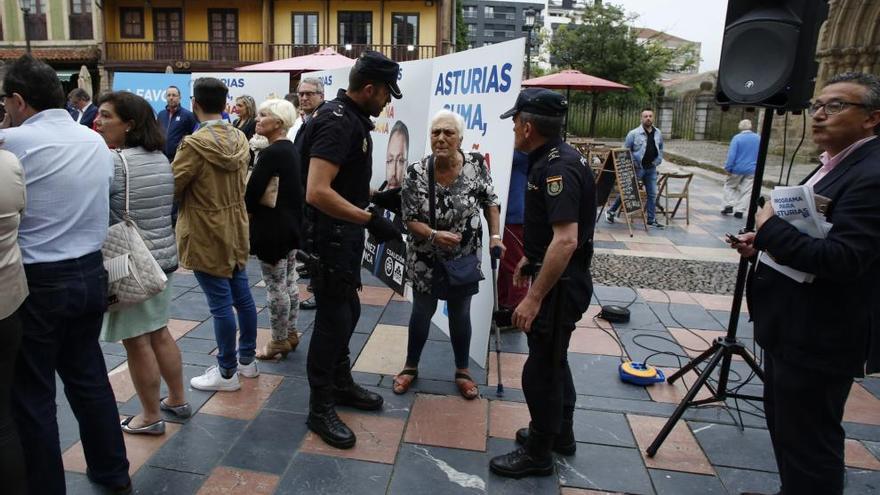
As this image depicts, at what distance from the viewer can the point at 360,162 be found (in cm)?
290

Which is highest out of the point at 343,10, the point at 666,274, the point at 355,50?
the point at 343,10

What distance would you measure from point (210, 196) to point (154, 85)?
670 cm

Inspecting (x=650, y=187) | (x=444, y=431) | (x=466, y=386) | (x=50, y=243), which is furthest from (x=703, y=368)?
(x=650, y=187)

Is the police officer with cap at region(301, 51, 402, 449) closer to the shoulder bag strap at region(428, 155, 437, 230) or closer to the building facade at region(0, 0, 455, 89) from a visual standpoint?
the shoulder bag strap at region(428, 155, 437, 230)

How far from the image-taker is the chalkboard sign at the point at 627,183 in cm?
878

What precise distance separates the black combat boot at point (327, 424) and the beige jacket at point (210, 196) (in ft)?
2.84

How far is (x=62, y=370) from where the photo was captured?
237cm

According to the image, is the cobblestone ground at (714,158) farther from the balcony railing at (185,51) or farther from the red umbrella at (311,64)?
the balcony railing at (185,51)

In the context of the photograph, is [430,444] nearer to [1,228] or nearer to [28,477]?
[28,477]

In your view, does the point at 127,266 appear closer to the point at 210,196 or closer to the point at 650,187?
the point at 210,196

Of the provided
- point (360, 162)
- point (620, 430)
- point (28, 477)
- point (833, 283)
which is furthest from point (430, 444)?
point (833, 283)

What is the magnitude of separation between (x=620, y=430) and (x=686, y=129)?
2701 centimetres

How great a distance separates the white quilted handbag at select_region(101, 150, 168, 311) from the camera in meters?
2.54

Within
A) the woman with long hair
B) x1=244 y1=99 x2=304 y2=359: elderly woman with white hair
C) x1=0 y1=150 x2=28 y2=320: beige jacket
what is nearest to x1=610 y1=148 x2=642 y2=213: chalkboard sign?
x1=244 y1=99 x2=304 y2=359: elderly woman with white hair
